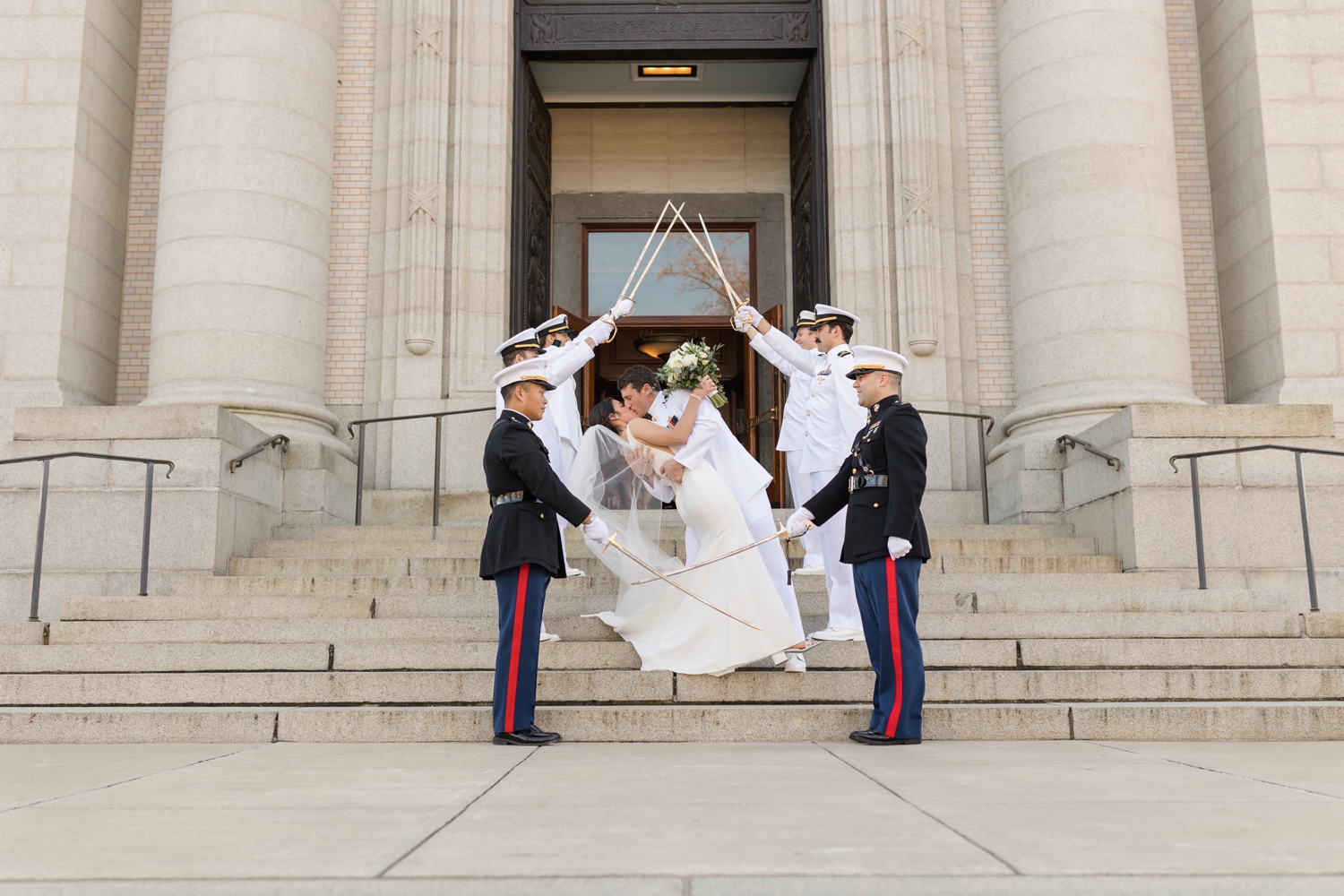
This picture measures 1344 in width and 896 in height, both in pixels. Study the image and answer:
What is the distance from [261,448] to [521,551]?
4866mm

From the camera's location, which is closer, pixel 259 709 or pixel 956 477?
pixel 259 709

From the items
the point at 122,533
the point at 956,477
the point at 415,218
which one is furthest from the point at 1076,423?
the point at 122,533

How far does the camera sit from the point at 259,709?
6.03 metres

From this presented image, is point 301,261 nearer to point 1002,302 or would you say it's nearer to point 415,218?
point 415,218

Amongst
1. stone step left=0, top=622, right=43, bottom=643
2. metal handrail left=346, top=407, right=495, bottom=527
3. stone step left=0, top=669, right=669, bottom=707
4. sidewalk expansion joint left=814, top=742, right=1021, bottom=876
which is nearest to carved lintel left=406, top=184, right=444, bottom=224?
metal handrail left=346, top=407, right=495, bottom=527

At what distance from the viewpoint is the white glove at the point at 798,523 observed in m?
6.20

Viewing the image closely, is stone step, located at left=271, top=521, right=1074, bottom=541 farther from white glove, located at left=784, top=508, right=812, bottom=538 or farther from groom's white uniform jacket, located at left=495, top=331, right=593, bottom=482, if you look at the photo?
white glove, located at left=784, top=508, right=812, bottom=538

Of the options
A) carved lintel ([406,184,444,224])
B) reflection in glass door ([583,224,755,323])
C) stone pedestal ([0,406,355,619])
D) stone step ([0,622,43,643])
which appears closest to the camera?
stone step ([0,622,43,643])

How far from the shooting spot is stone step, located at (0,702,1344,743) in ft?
19.1

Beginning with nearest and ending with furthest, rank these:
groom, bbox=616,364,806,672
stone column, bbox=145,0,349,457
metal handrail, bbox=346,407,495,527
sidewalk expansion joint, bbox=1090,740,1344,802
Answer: sidewalk expansion joint, bbox=1090,740,1344,802 → groom, bbox=616,364,806,672 → metal handrail, bbox=346,407,495,527 → stone column, bbox=145,0,349,457

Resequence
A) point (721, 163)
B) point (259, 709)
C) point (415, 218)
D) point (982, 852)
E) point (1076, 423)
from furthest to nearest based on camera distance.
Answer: point (721, 163) → point (415, 218) → point (1076, 423) → point (259, 709) → point (982, 852)

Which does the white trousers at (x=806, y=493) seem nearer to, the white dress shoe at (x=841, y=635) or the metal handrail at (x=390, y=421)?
the white dress shoe at (x=841, y=635)

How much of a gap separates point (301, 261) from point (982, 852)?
1077 cm

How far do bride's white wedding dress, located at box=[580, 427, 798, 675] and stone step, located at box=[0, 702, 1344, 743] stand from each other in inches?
19.3
